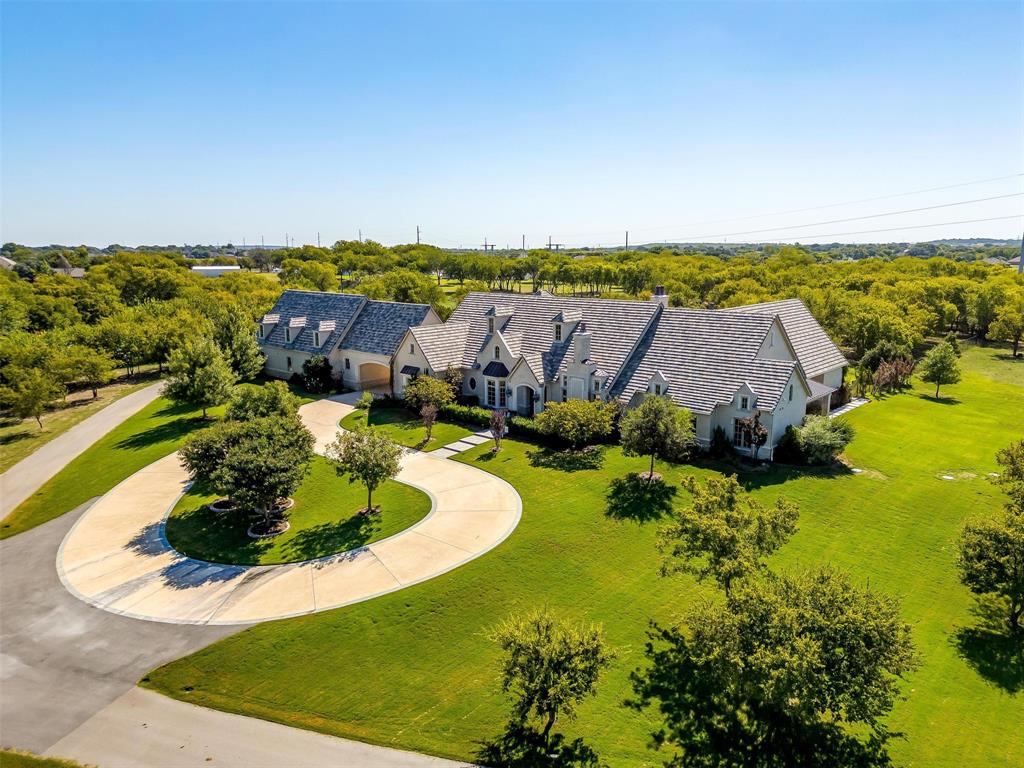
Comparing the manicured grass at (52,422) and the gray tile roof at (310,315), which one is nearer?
the manicured grass at (52,422)

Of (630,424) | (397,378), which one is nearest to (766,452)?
(630,424)

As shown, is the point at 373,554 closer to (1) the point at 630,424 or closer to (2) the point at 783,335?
(1) the point at 630,424

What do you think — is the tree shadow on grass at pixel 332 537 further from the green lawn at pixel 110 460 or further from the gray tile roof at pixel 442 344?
the gray tile roof at pixel 442 344

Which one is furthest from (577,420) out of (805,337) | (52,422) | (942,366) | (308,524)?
(52,422)

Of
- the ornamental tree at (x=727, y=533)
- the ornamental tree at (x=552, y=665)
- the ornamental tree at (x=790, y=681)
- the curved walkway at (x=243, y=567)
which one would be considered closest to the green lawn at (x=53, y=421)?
the curved walkway at (x=243, y=567)

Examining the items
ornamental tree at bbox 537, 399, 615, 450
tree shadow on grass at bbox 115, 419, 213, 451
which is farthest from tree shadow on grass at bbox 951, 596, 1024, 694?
tree shadow on grass at bbox 115, 419, 213, 451

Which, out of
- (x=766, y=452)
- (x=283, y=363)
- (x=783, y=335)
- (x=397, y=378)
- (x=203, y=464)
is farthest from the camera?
(x=283, y=363)
